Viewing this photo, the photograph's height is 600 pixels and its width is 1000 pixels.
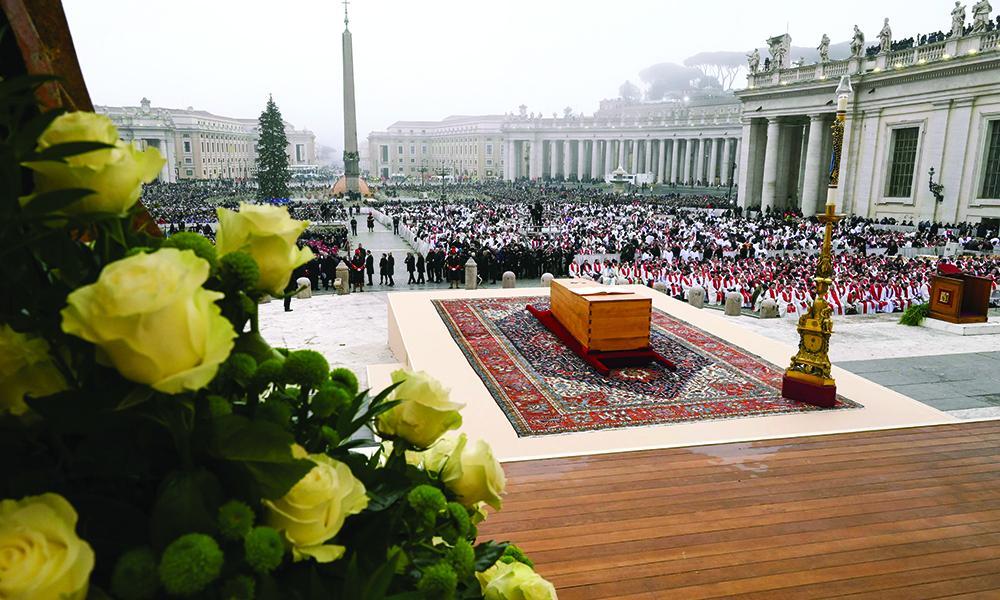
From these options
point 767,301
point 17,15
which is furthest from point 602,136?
point 17,15

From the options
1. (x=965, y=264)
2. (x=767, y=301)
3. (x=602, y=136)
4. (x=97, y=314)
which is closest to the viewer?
(x=97, y=314)

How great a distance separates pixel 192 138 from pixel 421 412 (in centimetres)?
12553

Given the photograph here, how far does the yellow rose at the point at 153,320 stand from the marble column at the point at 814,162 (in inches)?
1874

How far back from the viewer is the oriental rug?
757cm

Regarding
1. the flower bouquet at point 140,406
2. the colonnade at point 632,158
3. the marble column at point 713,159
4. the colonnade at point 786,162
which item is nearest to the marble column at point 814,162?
the colonnade at point 786,162

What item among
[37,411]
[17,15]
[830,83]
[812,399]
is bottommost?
[812,399]

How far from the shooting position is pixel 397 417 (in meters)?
1.22

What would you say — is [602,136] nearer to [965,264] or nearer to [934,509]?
[965,264]

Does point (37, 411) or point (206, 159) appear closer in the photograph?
point (37, 411)

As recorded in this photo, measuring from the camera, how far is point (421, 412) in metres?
1.19

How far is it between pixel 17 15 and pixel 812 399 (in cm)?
836

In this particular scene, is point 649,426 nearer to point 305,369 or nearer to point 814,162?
point 305,369

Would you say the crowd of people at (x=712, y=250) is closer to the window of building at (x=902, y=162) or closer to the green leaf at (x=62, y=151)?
the window of building at (x=902, y=162)

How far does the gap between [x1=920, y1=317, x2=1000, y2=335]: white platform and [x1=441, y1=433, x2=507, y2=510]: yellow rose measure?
1390cm
